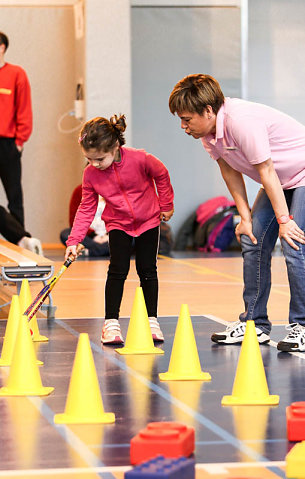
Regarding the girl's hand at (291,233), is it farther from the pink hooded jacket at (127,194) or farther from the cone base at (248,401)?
the cone base at (248,401)

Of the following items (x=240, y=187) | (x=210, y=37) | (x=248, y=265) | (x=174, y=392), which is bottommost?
(x=174, y=392)

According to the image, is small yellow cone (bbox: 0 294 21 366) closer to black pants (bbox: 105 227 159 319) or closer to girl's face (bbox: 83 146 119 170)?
black pants (bbox: 105 227 159 319)

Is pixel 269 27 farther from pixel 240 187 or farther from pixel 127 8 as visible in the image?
pixel 240 187

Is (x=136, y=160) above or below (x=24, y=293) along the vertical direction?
above

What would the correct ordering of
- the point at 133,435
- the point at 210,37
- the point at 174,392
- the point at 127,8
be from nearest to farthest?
the point at 133,435 < the point at 174,392 < the point at 127,8 < the point at 210,37

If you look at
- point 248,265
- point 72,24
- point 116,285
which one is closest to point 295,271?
point 248,265

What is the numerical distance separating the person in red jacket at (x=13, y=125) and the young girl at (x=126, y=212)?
4245mm

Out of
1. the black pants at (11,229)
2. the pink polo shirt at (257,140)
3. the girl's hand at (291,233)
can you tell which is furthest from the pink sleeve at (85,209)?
the black pants at (11,229)

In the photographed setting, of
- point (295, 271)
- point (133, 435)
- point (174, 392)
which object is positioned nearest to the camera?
point (133, 435)

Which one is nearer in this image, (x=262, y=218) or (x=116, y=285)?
(x=262, y=218)

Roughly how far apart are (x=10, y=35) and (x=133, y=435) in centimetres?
927

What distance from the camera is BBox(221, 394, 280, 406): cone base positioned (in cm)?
325

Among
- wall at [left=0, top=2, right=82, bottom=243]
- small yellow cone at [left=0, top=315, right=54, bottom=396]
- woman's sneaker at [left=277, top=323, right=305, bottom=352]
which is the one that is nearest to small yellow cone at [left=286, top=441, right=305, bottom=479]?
small yellow cone at [left=0, top=315, right=54, bottom=396]

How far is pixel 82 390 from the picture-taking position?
10.1ft
